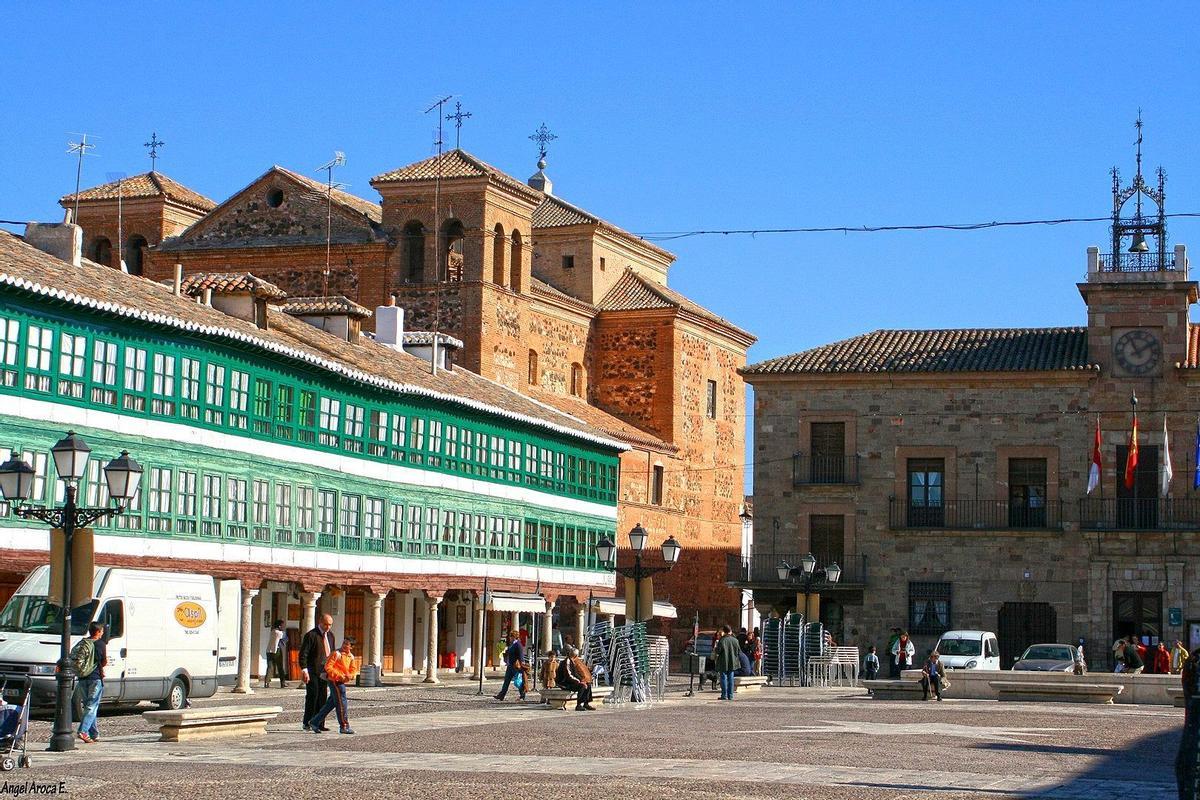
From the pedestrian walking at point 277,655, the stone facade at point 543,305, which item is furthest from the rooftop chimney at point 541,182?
the pedestrian walking at point 277,655

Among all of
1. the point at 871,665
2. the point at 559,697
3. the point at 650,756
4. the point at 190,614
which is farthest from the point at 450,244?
the point at 650,756

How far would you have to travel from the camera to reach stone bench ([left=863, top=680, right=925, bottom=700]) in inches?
1371

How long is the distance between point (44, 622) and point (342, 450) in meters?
13.2

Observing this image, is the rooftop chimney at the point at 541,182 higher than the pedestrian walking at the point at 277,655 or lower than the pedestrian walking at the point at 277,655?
higher

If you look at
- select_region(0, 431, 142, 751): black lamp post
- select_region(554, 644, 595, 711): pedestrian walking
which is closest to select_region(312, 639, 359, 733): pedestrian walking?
select_region(0, 431, 142, 751): black lamp post

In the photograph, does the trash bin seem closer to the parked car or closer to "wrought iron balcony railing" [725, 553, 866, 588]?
the parked car

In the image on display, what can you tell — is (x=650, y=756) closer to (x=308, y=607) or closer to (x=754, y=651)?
(x=308, y=607)

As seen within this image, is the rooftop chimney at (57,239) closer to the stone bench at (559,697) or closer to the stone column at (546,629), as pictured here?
the stone bench at (559,697)

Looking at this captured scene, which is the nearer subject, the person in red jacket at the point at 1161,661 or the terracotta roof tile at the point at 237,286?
the terracotta roof tile at the point at 237,286

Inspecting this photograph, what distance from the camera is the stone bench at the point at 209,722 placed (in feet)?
65.7

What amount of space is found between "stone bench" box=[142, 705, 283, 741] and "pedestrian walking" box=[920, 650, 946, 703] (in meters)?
16.1

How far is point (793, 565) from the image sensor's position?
1937 inches

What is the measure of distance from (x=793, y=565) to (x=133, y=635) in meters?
26.3

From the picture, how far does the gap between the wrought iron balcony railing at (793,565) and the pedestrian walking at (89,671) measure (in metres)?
30.8
